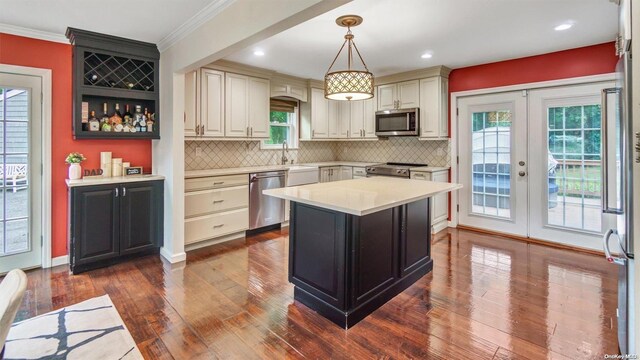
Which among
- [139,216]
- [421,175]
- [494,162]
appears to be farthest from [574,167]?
[139,216]

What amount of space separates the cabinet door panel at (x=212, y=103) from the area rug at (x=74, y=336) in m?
2.40

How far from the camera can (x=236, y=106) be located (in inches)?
177

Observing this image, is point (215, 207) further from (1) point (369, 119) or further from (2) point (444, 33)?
(2) point (444, 33)

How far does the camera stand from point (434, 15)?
114 inches

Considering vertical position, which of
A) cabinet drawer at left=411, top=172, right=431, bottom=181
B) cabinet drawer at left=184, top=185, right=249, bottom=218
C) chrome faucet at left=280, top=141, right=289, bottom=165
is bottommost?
cabinet drawer at left=184, top=185, right=249, bottom=218

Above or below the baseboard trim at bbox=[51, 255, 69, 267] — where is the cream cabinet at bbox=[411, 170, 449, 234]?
above

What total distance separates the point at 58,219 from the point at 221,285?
1.98 metres

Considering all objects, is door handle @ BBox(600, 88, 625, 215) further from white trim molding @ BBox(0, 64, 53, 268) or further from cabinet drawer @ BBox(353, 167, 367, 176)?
white trim molding @ BBox(0, 64, 53, 268)

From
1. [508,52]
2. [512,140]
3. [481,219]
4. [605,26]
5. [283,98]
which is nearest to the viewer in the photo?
[605,26]

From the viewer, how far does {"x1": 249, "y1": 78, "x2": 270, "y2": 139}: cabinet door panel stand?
4691 mm

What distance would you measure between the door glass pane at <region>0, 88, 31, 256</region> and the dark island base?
2.77 meters

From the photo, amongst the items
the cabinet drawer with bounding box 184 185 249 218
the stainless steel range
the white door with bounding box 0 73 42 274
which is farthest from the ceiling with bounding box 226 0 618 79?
the white door with bounding box 0 73 42 274

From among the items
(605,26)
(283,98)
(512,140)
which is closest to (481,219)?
(512,140)

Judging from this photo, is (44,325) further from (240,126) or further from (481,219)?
(481,219)
